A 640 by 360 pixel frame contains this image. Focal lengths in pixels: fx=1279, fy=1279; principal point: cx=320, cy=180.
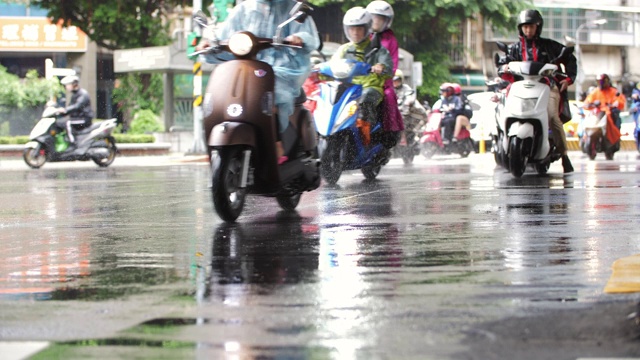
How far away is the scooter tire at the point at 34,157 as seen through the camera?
22969 mm

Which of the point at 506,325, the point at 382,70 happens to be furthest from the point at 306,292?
the point at 382,70

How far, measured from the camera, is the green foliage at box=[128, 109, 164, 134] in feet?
117

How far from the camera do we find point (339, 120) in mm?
14141

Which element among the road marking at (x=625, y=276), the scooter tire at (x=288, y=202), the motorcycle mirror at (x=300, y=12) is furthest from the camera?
the scooter tire at (x=288, y=202)

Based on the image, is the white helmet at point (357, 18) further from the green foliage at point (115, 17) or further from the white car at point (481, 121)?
the green foliage at point (115, 17)

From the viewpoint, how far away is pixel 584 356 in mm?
3783

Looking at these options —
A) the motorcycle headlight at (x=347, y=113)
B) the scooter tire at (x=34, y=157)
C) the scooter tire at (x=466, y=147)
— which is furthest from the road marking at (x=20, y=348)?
the scooter tire at (x=466, y=147)

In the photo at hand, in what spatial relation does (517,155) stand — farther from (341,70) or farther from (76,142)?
(76,142)

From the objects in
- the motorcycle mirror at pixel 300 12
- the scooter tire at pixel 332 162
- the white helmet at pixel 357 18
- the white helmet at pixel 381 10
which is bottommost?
the scooter tire at pixel 332 162

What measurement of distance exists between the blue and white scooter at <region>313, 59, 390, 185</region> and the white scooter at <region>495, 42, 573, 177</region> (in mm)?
1682

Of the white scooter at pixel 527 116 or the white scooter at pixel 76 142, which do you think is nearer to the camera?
the white scooter at pixel 527 116

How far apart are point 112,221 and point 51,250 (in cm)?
199

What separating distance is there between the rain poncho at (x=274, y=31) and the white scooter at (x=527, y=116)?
5.49 m

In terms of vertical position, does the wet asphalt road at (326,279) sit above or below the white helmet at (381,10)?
below
